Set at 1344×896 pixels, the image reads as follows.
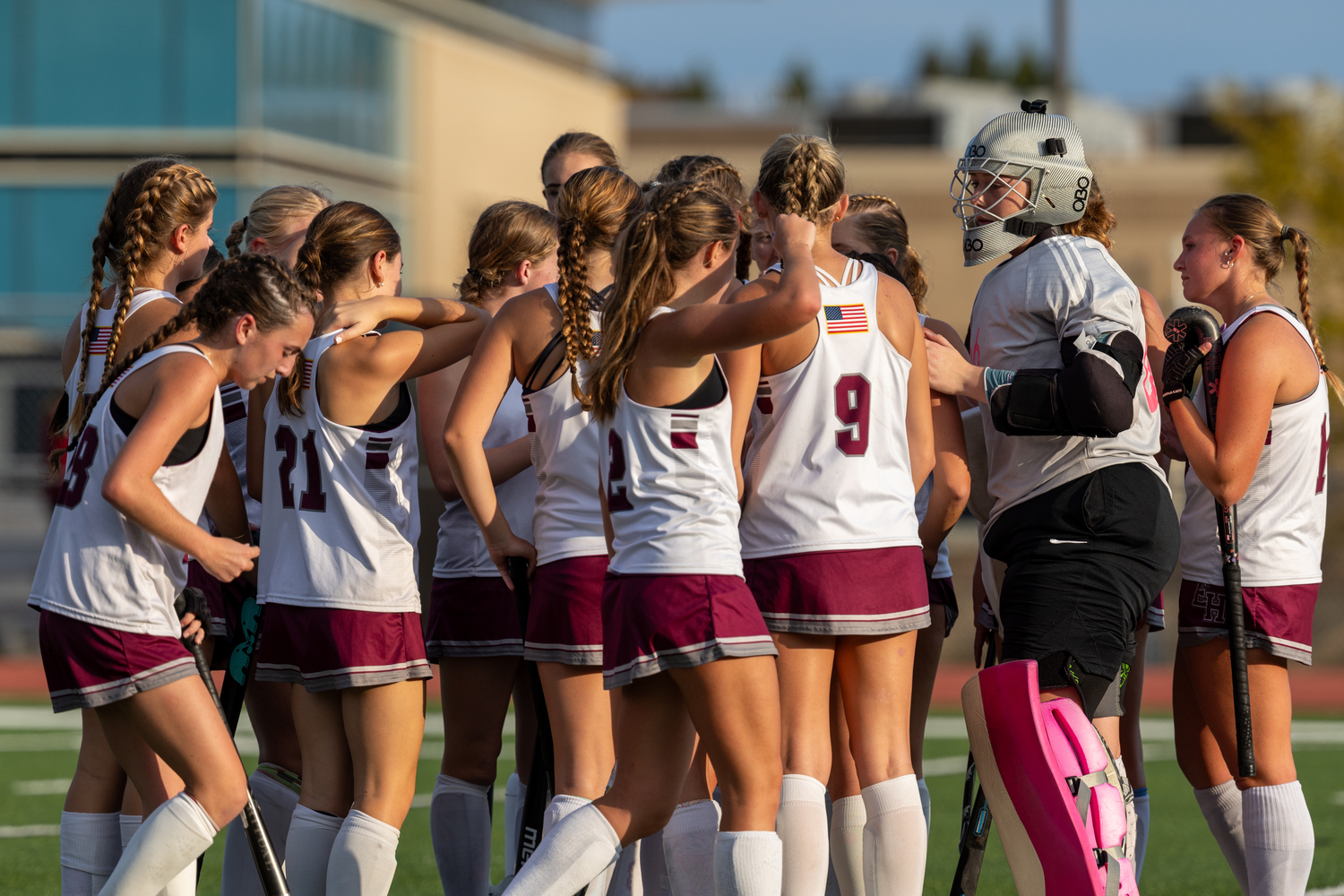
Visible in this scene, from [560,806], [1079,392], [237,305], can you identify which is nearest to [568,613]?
[560,806]

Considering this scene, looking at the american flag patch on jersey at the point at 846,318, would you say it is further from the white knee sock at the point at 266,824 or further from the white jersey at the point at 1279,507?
the white knee sock at the point at 266,824

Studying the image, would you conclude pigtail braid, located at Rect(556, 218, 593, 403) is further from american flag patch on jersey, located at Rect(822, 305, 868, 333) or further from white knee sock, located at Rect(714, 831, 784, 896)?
white knee sock, located at Rect(714, 831, 784, 896)

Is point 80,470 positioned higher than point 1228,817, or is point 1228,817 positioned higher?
point 80,470

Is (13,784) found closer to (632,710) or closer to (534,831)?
(534,831)

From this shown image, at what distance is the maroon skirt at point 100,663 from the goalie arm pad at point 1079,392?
7.18ft

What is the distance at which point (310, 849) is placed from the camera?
4.30m

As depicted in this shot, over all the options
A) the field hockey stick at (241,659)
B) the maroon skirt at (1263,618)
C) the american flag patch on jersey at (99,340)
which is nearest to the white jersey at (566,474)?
the field hockey stick at (241,659)

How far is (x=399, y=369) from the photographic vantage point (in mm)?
4336

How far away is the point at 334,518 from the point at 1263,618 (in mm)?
2633

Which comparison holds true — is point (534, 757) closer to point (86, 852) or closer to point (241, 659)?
point (241, 659)

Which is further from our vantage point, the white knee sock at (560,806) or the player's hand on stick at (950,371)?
the player's hand on stick at (950,371)

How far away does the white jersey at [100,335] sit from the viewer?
178 inches

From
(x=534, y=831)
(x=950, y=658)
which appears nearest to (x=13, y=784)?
(x=534, y=831)

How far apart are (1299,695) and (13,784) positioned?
9909 mm
